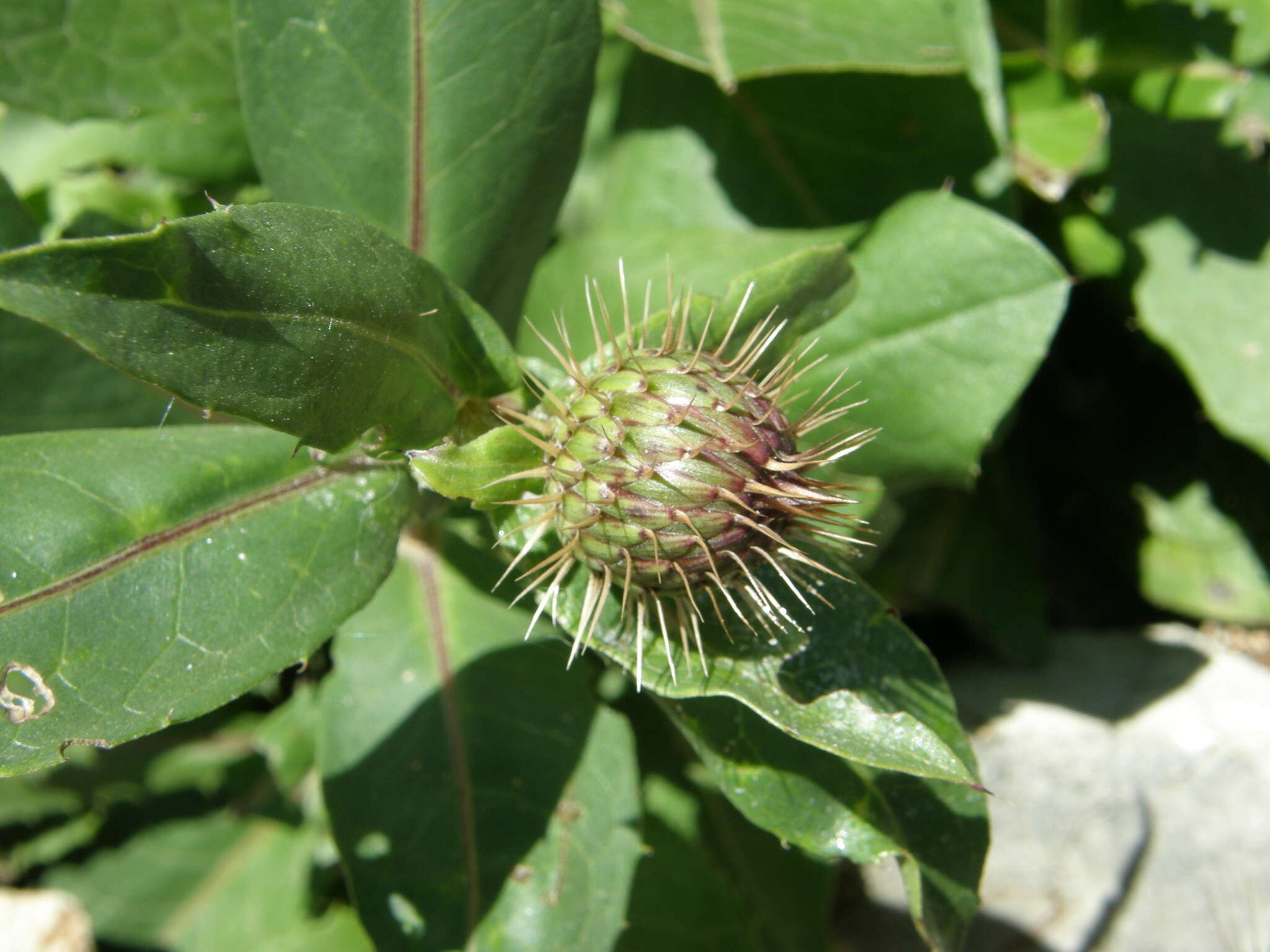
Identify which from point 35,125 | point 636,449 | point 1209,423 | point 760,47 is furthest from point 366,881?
point 1209,423

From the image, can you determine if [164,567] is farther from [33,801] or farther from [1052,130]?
[33,801]

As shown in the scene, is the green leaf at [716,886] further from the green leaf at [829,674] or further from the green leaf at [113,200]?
the green leaf at [113,200]

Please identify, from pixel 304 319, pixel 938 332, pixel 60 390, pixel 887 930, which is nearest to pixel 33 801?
pixel 60 390

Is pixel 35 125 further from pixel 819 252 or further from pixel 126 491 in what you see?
pixel 819 252

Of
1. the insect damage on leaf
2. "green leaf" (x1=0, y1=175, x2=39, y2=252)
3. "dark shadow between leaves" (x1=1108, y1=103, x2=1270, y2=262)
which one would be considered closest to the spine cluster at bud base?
the insect damage on leaf

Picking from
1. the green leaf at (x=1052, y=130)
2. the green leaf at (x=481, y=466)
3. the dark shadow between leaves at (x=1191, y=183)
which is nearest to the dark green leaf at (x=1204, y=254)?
the dark shadow between leaves at (x=1191, y=183)

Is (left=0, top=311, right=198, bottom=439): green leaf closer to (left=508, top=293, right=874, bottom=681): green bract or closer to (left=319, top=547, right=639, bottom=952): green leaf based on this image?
(left=319, top=547, right=639, bottom=952): green leaf
